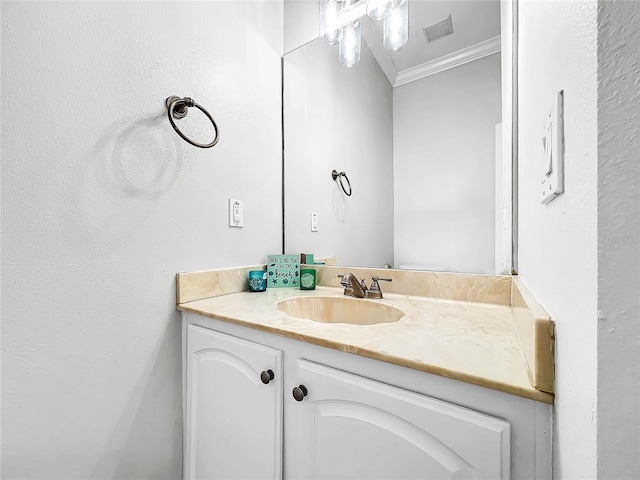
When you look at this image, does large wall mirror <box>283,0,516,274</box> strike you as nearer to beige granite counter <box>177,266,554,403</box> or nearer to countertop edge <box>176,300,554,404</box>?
beige granite counter <box>177,266,554,403</box>

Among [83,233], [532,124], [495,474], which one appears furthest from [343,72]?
[495,474]

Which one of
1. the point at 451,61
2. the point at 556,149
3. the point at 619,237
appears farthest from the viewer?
the point at 451,61

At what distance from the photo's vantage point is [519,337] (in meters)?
0.65

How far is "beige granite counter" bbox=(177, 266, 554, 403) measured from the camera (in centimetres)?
46

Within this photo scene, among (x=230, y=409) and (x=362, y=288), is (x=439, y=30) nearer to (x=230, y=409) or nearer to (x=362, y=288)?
(x=362, y=288)

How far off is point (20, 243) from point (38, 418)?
16.9 inches

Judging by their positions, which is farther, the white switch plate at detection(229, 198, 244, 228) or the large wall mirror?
the white switch plate at detection(229, 198, 244, 228)

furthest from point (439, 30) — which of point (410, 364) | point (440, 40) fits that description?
point (410, 364)

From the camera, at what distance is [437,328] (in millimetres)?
729

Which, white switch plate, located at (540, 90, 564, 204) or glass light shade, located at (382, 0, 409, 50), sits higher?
glass light shade, located at (382, 0, 409, 50)

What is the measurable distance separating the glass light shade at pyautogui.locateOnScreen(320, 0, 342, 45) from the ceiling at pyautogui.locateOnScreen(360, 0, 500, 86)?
5.6 inches

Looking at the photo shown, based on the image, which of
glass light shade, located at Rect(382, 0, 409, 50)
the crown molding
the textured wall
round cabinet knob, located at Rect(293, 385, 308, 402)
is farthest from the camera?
glass light shade, located at Rect(382, 0, 409, 50)

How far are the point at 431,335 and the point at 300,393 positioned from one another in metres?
Result: 0.33

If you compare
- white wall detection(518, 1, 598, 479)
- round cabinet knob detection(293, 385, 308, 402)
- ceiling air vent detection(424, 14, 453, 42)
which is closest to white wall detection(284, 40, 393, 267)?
ceiling air vent detection(424, 14, 453, 42)
